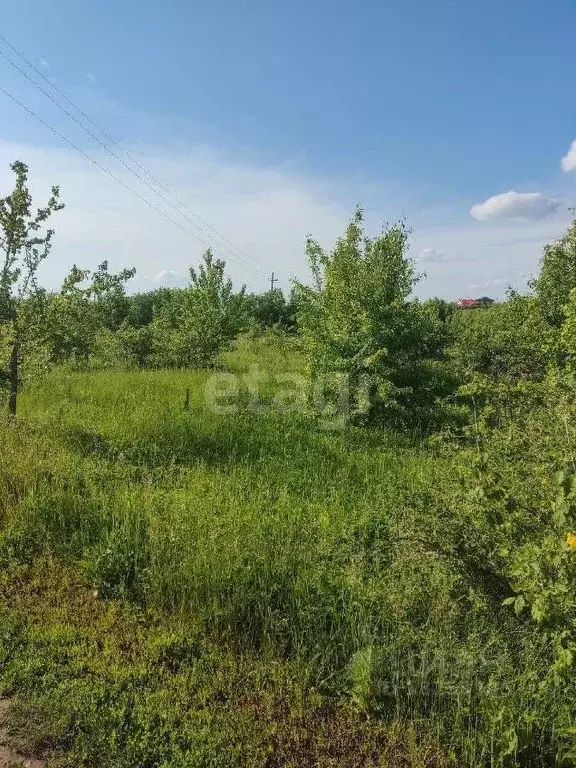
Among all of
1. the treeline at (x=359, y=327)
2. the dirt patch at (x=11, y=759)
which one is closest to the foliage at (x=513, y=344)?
the treeline at (x=359, y=327)

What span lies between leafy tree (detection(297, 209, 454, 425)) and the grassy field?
149 inches

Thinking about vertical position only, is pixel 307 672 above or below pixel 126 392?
below

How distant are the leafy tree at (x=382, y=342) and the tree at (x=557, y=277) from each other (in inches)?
185

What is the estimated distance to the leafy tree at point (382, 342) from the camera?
32.0 feet

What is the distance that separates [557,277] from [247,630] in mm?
13128

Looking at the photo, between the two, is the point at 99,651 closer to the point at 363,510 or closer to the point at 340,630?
the point at 340,630

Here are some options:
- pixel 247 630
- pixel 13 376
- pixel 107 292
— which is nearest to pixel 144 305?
pixel 107 292

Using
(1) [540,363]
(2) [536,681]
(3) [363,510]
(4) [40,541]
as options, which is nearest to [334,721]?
(2) [536,681]

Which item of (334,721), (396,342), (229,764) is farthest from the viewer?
(396,342)

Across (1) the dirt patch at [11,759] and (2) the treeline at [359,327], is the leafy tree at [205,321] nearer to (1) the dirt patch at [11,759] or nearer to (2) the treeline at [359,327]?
(2) the treeline at [359,327]

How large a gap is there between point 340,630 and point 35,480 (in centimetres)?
358

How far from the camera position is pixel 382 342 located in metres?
9.85

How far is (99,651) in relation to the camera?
3.55m

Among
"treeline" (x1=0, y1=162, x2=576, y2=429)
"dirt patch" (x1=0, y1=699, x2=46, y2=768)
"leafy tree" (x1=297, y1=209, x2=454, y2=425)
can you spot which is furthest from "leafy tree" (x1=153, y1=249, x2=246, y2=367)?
"dirt patch" (x1=0, y1=699, x2=46, y2=768)
